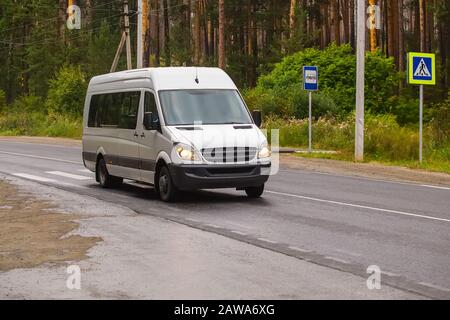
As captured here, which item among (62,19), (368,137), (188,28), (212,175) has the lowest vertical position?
(212,175)

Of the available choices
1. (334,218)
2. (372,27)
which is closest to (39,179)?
(334,218)

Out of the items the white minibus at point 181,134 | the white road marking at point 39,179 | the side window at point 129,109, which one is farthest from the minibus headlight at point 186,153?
the white road marking at point 39,179

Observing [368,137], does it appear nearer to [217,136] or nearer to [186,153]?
[217,136]

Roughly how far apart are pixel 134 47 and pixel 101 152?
243 ft

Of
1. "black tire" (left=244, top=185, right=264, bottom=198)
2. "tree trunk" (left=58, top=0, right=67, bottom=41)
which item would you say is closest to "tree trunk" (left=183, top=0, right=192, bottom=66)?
"tree trunk" (left=58, top=0, right=67, bottom=41)

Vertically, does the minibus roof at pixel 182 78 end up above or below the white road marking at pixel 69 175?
above

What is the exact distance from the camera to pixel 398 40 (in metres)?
57.8

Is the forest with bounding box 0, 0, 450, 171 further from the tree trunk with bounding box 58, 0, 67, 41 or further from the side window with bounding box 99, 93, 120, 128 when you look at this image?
the side window with bounding box 99, 93, 120, 128

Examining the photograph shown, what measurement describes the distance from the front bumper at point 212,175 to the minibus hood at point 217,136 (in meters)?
0.37

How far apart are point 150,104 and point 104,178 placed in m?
2.81

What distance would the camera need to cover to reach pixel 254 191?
15.3 meters

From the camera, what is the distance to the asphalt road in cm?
884

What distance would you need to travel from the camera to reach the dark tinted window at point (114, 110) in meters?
15.9

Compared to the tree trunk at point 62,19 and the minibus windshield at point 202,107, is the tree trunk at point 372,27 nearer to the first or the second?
the tree trunk at point 62,19
